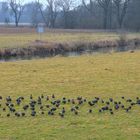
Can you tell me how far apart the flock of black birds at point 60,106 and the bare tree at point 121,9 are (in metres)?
78.6

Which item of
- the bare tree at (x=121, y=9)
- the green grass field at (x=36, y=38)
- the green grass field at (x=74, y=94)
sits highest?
the bare tree at (x=121, y=9)

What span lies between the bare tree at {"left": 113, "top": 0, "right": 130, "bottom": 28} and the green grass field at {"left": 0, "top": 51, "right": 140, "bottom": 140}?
2732 inches

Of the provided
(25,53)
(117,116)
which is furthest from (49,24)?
(117,116)

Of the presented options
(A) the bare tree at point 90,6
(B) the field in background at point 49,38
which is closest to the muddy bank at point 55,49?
(B) the field in background at point 49,38

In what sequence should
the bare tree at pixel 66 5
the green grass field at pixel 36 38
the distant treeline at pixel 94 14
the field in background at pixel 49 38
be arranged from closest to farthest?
the green grass field at pixel 36 38 < the field in background at pixel 49 38 < the distant treeline at pixel 94 14 < the bare tree at pixel 66 5

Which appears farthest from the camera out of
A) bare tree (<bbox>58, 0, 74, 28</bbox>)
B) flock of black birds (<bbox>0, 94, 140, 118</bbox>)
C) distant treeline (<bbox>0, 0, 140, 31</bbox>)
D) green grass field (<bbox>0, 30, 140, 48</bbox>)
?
bare tree (<bbox>58, 0, 74, 28</bbox>)

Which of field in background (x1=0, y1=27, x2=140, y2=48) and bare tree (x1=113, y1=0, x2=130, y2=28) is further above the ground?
bare tree (x1=113, y1=0, x2=130, y2=28)

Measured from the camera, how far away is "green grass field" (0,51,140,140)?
29.4 ft

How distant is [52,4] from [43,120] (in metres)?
99.4

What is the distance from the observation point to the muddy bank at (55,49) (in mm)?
36031

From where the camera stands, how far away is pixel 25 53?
122 ft

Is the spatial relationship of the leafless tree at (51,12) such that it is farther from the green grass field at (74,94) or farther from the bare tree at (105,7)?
the green grass field at (74,94)

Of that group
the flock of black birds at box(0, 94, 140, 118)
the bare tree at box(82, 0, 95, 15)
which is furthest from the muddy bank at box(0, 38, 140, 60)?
the bare tree at box(82, 0, 95, 15)

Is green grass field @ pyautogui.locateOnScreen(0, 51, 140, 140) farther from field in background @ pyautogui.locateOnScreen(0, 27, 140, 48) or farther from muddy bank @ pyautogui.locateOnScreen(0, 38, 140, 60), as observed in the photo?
field in background @ pyautogui.locateOnScreen(0, 27, 140, 48)
